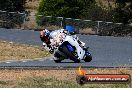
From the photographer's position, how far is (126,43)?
34.9m

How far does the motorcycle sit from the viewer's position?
819 cm

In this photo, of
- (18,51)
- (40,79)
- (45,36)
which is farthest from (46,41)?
(18,51)

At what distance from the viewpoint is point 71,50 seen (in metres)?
8.33

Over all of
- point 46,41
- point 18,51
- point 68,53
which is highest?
point 46,41

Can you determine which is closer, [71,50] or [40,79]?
[71,50]

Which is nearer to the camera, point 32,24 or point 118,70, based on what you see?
point 118,70

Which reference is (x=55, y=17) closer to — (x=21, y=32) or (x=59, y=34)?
(x=21, y=32)

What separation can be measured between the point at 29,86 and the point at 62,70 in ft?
18.2

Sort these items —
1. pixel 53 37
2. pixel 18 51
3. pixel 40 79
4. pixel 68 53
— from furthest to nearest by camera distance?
1. pixel 18 51
2. pixel 40 79
3. pixel 68 53
4. pixel 53 37

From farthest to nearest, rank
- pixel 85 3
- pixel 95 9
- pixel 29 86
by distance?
pixel 85 3 < pixel 95 9 < pixel 29 86

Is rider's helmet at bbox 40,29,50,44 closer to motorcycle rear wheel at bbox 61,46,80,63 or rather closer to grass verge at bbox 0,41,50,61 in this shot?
motorcycle rear wheel at bbox 61,46,80,63

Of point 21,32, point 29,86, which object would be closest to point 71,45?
point 29,86

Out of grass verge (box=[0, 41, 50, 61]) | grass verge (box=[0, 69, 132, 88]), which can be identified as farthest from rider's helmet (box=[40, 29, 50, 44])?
grass verge (box=[0, 41, 50, 61])

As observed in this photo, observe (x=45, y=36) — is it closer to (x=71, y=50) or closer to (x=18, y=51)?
(x=71, y=50)
